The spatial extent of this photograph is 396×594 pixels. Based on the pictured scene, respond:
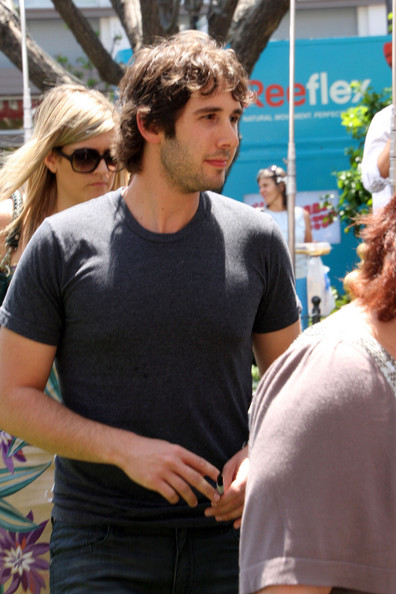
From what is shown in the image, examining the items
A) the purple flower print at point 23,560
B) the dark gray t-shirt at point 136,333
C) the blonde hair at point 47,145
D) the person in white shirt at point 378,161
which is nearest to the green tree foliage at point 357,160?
the person in white shirt at point 378,161

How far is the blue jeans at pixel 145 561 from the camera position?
7.48 feet

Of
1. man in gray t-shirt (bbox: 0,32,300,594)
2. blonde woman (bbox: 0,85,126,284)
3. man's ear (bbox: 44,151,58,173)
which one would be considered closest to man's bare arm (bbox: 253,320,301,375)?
man in gray t-shirt (bbox: 0,32,300,594)

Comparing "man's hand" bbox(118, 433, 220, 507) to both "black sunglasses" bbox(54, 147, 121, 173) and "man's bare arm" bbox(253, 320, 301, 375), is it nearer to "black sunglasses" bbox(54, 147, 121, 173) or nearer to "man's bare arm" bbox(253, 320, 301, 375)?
"man's bare arm" bbox(253, 320, 301, 375)

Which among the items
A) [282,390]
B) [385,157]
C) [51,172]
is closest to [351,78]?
[385,157]

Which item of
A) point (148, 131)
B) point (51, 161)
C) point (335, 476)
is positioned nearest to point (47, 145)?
point (51, 161)

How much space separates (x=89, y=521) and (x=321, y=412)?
110 cm

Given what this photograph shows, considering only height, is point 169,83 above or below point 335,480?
above

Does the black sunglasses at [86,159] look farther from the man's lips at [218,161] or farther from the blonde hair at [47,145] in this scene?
the man's lips at [218,161]

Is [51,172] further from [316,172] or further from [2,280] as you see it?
[316,172]

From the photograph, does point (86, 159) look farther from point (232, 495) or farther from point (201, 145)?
point (232, 495)

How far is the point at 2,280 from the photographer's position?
3068 mm

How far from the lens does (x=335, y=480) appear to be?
4.60 ft

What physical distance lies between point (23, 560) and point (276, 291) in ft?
3.97

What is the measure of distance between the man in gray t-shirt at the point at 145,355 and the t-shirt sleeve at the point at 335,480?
2.56 feet
